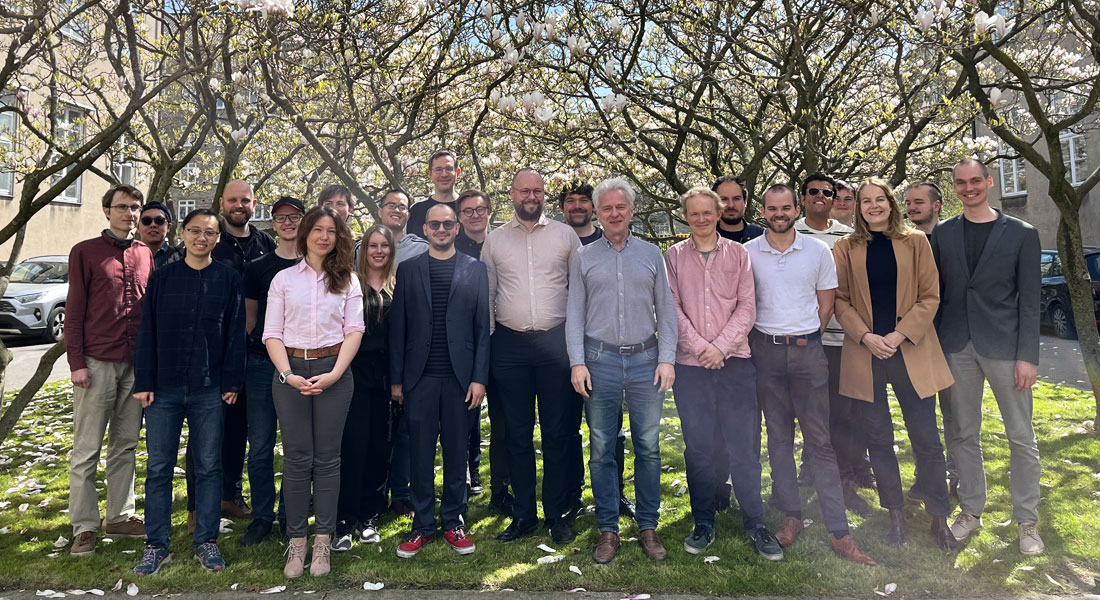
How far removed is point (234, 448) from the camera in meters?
4.43

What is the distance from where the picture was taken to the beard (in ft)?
13.7

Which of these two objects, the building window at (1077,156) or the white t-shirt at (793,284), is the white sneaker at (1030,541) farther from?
the building window at (1077,156)

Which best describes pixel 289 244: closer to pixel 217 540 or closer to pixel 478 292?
pixel 478 292

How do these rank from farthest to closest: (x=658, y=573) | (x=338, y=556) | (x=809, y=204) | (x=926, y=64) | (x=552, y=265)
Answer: (x=926, y=64) < (x=809, y=204) < (x=552, y=265) < (x=338, y=556) < (x=658, y=573)

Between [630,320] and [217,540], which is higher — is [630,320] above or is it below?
above

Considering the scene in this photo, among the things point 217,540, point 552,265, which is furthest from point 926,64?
point 217,540

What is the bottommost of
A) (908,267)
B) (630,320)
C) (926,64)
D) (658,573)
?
(658,573)

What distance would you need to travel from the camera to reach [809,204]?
4.62m

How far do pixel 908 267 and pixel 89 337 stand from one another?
16.2ft

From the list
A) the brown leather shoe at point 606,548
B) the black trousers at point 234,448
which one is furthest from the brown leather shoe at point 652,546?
the black trousers at point 234,448

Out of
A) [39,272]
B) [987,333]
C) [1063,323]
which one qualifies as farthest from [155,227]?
[1063,323]

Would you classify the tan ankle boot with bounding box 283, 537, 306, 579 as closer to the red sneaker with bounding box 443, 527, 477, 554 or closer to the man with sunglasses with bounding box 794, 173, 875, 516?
the red sneaker with bounding box 443, 527, 477, 554

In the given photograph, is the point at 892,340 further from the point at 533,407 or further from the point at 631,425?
the point at 533,407

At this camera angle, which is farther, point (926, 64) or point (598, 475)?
point (926, 64)
